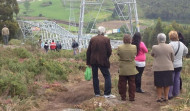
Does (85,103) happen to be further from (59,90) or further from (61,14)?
(61,14)

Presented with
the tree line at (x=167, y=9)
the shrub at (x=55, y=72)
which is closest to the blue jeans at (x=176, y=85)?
the shrub at (x=55, y=72)

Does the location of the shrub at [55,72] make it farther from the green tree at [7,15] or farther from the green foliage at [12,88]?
the green tree at [7,15]

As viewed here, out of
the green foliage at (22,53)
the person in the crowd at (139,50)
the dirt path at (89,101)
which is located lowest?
the dirt path at (89,101)

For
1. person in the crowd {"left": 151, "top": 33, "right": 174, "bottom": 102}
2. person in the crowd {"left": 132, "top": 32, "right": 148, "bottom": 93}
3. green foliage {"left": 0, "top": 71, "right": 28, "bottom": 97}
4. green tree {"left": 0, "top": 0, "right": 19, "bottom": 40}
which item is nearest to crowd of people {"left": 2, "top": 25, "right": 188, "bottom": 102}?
person in the crowd {"left": 151, "top": 33, "right": 174, "bottom": 102}

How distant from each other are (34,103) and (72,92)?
1842 millimetres

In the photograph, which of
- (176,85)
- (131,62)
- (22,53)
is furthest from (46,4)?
(131,62)

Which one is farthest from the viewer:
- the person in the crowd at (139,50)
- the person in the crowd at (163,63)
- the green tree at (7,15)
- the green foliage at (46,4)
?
the green foliage at (46,4)

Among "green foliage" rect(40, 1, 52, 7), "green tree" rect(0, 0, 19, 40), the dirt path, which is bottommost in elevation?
the dirt path

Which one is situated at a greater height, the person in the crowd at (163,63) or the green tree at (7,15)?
the green tree at (7,15)

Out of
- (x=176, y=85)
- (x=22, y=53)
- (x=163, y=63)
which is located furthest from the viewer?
(x=22, y=53)

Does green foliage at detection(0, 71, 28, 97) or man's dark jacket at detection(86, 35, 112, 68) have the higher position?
man's dark jacket at detection(86, 35, 112, 68)

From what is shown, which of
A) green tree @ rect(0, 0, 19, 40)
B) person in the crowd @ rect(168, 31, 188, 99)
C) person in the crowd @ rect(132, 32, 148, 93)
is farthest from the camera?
green tree @ rect(0, 0, 19, 40)

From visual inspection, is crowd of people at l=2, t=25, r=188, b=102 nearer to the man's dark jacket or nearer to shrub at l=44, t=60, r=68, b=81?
the man's dark jacket

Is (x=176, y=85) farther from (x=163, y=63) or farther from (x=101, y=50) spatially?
(x=101, y=50)
